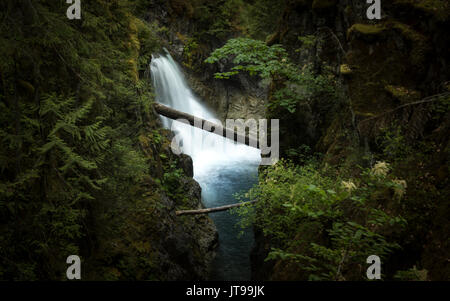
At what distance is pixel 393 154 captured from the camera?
4.45 m

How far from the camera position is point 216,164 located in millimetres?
18203

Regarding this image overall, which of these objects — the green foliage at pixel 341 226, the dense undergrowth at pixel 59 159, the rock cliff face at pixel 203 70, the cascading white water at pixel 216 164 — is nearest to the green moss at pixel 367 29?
the green foliage at pixel 341 226

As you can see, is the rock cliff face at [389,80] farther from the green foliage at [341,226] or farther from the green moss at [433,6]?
the green foliage at [341,226]

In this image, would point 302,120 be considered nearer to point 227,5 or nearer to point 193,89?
point 193,89

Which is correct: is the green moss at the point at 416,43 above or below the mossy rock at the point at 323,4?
below

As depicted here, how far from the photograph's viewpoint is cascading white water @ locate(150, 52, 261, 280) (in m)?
9.05

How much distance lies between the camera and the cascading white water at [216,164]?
9047mm

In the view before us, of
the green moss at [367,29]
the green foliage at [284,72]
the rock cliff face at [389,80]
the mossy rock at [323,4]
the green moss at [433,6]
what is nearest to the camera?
the rock cliff face at [389,80]

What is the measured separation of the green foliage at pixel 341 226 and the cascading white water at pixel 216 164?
3.83 metres

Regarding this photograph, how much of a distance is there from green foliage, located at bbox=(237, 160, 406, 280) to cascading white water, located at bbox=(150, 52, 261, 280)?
12.6 ft

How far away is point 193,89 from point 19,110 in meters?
17.5

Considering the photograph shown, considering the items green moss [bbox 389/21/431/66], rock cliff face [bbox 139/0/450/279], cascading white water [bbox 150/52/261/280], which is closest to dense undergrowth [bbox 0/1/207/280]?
rock cliff face [bbox 139/0/450/279]

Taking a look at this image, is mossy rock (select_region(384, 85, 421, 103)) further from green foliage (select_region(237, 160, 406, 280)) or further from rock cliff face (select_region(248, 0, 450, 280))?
green foliage (select_region(237, 160, 406, 280))

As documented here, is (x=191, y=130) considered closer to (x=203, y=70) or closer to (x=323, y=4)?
(x=203, y=70)
